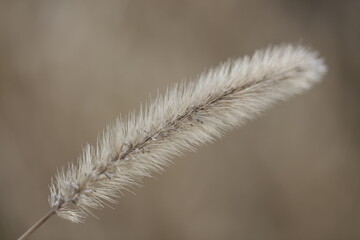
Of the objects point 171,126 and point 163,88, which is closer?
point 171,126

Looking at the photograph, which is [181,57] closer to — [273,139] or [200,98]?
[273,139]

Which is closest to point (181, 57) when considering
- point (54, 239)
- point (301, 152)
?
point (301, 152)

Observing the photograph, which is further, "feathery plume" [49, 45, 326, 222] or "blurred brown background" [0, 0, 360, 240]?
"blurred brown background" [0, 0, 360, 240]

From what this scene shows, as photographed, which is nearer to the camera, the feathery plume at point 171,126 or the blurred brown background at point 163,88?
the feathery plume at point 171,126
